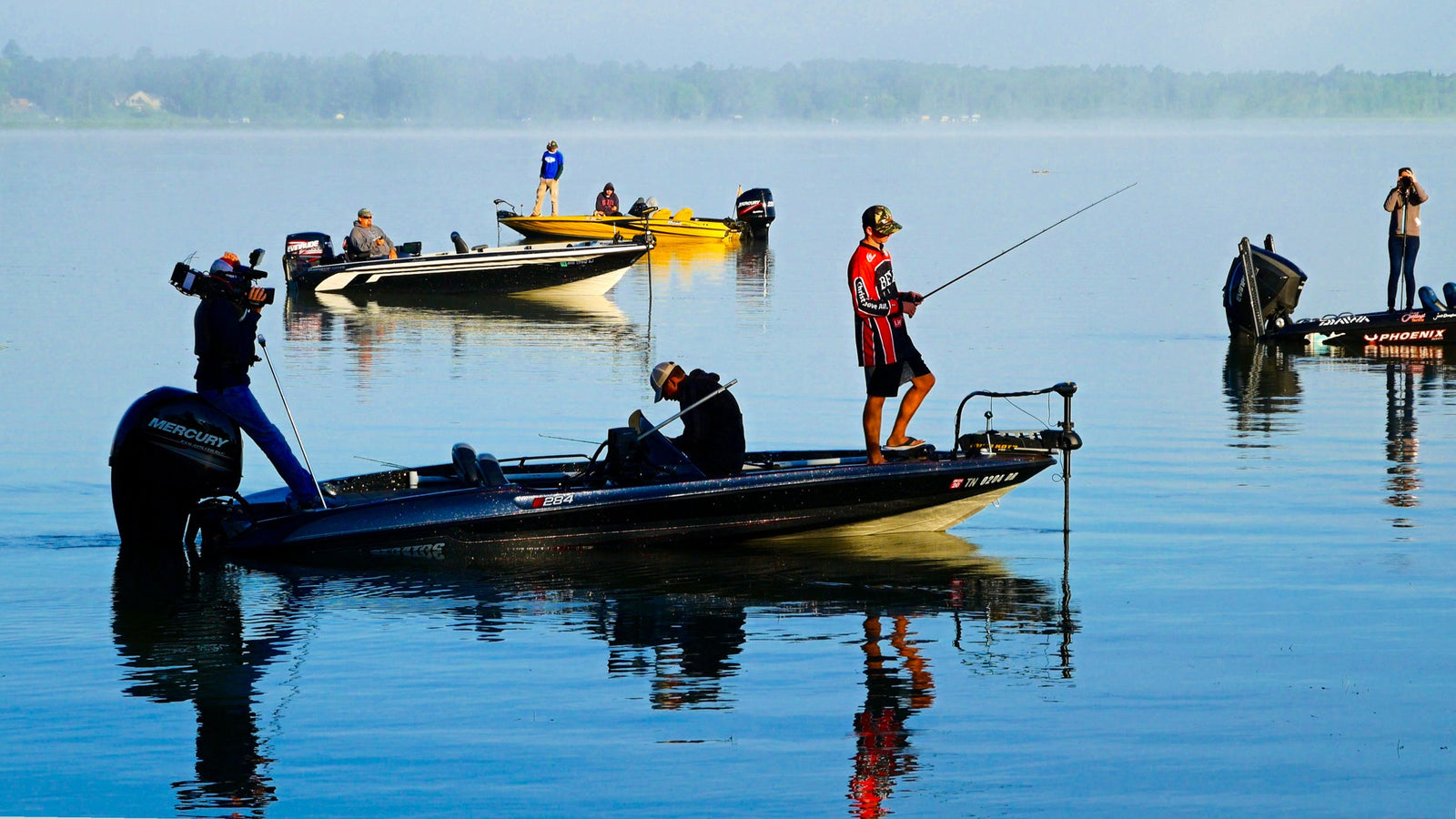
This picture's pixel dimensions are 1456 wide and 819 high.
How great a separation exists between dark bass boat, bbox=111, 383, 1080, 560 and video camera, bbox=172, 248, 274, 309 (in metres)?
0.77

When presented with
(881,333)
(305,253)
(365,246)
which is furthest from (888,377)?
(305,253)

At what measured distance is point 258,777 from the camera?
811 centimetres

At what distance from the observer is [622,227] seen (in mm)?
37594

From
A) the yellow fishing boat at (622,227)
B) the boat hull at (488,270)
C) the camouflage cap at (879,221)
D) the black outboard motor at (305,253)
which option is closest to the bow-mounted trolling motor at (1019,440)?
the camouflage cap at (879,221)

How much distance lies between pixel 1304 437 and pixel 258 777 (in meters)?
11.6

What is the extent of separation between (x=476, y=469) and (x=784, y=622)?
2845mm

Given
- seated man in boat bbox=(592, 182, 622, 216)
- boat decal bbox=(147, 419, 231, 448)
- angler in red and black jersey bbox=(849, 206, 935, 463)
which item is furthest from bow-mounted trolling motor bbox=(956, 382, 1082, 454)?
seated man in boat bbox=(592, 182, 622, 216)

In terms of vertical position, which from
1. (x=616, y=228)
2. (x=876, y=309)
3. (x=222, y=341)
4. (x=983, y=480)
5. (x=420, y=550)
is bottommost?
(x=420, y=550)

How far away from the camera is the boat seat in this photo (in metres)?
12.4

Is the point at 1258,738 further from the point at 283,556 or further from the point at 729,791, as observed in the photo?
the point at 283,556

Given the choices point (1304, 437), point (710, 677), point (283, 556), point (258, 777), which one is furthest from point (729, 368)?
point (258, 777)

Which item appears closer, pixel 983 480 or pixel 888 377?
pixel 983 480

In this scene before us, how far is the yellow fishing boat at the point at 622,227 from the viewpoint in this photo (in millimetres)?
37906

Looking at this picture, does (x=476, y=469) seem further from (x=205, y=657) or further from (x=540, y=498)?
(x=205, y=657)
